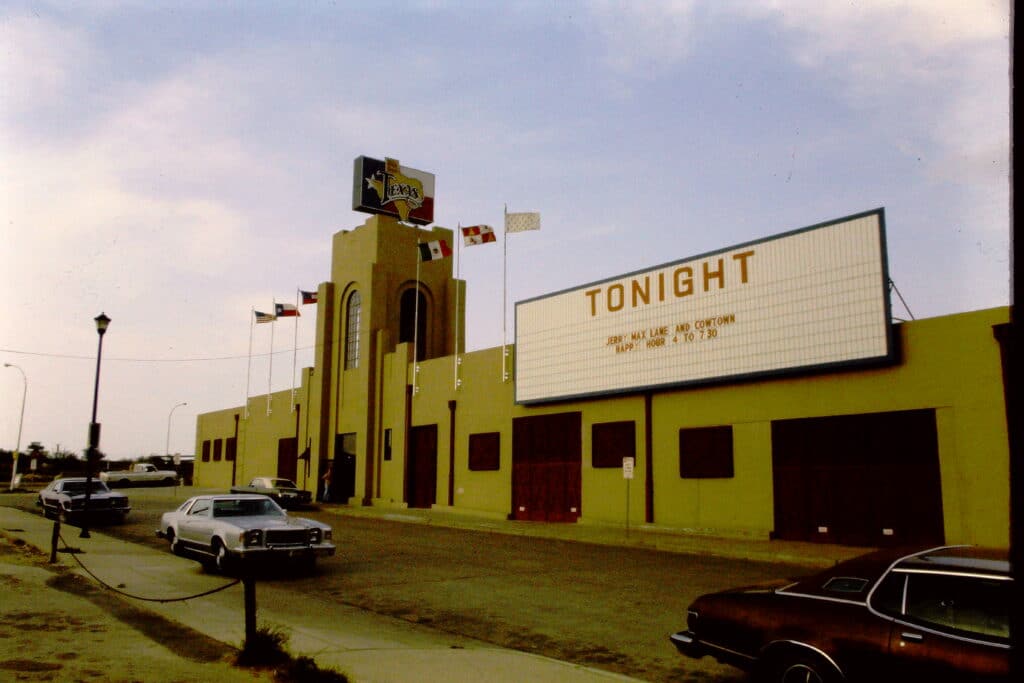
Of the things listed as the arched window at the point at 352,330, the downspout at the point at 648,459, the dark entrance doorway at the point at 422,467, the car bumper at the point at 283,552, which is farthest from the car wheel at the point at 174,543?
the arched window at the point at 352,330

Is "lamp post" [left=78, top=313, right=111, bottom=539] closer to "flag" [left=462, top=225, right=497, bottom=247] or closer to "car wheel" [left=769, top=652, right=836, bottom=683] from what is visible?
"flag" [left=462, top=225, right=497, bottom=247]

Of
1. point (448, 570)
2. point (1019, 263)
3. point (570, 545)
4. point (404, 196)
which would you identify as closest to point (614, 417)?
point (570, 545)

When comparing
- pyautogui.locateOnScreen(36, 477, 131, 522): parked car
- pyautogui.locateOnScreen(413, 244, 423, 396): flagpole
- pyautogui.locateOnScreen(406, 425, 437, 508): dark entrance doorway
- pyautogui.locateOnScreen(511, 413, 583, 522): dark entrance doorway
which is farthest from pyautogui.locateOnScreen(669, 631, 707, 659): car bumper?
pyautogui.locateOnScreen(413, 244, 423, 396): flagpole

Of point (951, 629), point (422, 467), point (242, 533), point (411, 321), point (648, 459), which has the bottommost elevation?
point (242, 533)

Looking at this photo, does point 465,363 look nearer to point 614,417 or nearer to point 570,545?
point 614,417

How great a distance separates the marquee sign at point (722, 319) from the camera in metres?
21.4

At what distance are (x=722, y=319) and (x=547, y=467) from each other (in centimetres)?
899

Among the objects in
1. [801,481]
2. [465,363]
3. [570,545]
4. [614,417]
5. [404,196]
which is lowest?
[570,545]

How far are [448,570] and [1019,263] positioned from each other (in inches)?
587

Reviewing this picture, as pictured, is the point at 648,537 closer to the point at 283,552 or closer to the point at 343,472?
the point at 283,552

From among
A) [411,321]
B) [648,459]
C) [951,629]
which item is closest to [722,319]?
[648,459]

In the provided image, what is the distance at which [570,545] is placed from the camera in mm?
22547

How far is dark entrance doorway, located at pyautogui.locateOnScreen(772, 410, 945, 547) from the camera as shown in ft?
64.7

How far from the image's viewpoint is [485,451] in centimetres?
3284
